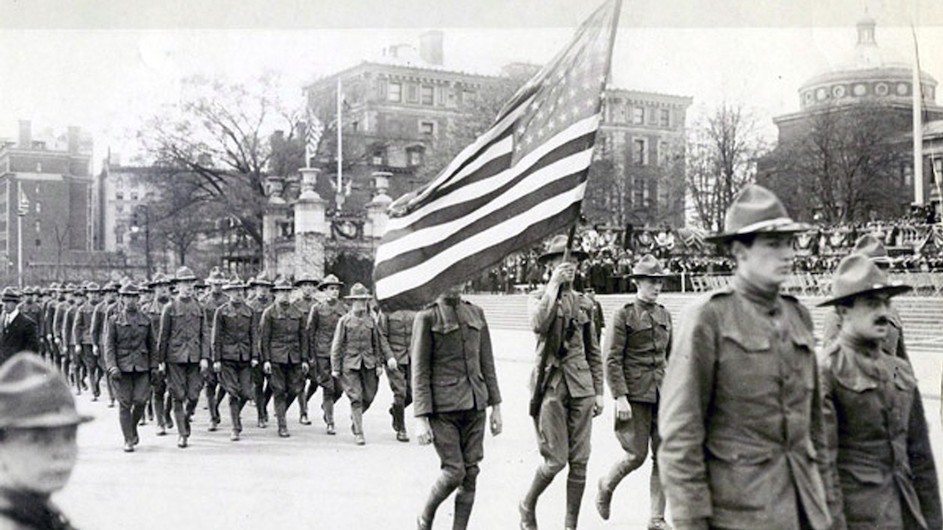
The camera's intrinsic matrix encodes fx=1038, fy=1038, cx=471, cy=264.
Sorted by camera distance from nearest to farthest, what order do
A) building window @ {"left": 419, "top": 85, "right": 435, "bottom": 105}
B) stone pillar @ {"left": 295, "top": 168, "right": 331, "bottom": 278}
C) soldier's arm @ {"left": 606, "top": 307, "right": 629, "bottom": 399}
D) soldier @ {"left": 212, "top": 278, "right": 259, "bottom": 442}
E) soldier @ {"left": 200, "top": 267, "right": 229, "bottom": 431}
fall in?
soldier's arm @ {"left": 606, "top": 307, "right": 629, "bottom": 399}, soldier @ {"left": 212, "top": 278, "right": 259, "bottom": 442}, soldier @ {"left": 200, "top": 267, "right": 229, "bottom": 431}, stone pillar @ {"left": 295, "top": 168, "right": 331, "bottom": 278}, building window @ {"left": 419, "top": 85, "right": 435, "bottom": 105}

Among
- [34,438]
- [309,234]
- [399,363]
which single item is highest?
[309,234]

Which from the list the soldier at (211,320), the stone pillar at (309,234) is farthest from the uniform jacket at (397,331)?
the stone pillar at (309,234)

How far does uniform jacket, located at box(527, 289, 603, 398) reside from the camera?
730 cm

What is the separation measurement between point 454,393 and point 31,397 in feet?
15.5

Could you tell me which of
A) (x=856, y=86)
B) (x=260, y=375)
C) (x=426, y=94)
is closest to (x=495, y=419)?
(x=260, y=375)

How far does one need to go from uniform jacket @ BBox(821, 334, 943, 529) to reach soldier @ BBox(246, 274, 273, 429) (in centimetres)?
1050

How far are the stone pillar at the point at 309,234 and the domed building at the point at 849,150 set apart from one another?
2597 centimetres

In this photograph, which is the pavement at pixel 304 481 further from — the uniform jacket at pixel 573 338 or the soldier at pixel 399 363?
the uniform jacket at pixel 573 338

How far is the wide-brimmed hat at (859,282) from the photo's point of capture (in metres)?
4.66

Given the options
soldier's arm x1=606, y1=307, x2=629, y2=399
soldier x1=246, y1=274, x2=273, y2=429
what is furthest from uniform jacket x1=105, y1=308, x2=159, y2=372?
soldier's arm x1=606, y1=307, x2=629, y2=399

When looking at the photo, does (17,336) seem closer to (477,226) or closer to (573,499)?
(573,499)

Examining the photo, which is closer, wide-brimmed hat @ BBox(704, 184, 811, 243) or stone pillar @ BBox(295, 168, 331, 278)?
wide-brimmed hat @ BBox(704, 184, 811, 243)

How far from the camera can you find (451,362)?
731 centimetres

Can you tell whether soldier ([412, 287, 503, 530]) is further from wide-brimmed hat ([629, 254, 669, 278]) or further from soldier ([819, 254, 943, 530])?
soldier ([819, 254, 943, 530])
